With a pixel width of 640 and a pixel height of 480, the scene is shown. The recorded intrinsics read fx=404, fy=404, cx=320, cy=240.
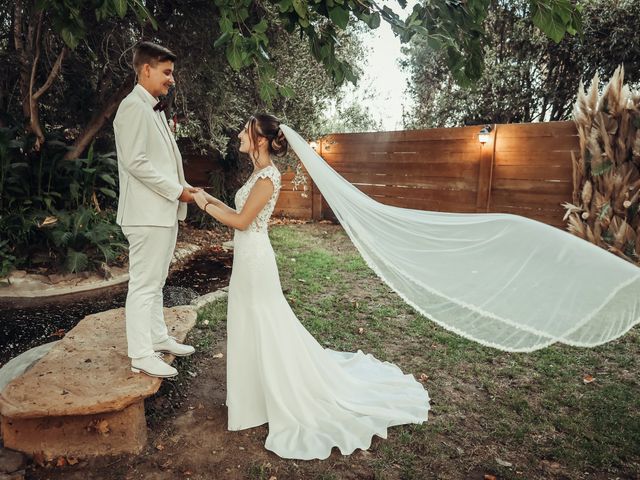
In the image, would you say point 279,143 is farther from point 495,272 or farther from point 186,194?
point 495,272

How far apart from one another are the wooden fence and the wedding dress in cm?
722

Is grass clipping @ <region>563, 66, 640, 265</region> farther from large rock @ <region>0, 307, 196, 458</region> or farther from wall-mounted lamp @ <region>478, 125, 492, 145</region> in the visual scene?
large rock @ <region>0, 307, 196, 458</region>

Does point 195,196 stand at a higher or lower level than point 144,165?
lower

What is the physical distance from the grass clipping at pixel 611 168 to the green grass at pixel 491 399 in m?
3.24

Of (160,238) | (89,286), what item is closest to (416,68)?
(89,286)

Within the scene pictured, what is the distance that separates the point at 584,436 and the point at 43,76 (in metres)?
9.89

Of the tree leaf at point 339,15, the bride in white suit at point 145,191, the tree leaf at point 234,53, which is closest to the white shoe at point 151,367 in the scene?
the bride in white suit at point 145,191

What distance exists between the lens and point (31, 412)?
2.35 metres

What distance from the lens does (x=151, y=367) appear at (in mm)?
2795

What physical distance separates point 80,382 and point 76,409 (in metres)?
0.31

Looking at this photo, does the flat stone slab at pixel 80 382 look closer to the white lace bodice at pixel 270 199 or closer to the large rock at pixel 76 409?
the large rock at pixel 76 409

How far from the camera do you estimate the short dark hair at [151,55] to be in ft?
9.03

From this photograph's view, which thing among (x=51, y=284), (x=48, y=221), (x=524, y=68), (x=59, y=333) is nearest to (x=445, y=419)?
(x=59, y=333)

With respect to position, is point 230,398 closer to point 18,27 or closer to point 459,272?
point 459,272
